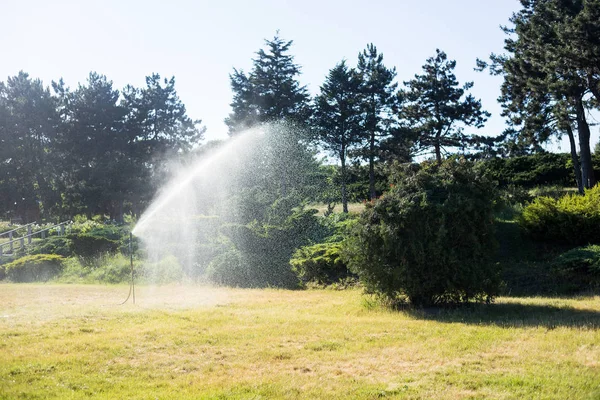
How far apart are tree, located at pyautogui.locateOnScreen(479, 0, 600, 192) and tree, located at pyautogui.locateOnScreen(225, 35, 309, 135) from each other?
12.8 meters

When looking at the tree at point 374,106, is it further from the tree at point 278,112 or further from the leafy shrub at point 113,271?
the leafy shrub at point 113,271

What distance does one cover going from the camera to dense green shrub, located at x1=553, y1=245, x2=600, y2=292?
1388cm

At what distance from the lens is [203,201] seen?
120ft

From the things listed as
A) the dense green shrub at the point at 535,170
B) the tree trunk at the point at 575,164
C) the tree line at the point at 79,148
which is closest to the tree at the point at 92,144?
the tree line at the point at 79,148

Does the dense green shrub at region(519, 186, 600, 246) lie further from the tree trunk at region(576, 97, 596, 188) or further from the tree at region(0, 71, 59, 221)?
the tree at region(0, 71, 59, 221)

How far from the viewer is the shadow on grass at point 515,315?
9.39 meters

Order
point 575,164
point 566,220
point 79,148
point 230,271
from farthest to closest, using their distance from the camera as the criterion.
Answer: point 79,148 → point 575,164 → point 230,271 → point 566,220

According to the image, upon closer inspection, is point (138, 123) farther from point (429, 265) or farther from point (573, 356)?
point (573, 356)

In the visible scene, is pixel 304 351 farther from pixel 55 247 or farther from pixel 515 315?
pixel 55 247

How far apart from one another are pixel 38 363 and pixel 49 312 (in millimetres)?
5123

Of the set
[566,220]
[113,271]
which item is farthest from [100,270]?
[566,220]

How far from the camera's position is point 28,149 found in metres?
46.2

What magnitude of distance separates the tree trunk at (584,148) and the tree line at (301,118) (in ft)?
0.18

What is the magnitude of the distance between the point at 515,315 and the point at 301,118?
26.4 meters
